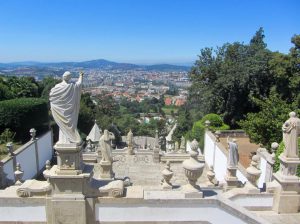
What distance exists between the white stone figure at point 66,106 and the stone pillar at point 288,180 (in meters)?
5.12

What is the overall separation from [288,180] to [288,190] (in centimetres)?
27

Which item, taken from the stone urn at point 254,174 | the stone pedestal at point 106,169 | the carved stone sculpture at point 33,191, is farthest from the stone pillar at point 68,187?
the stone pedestal at point 106,169

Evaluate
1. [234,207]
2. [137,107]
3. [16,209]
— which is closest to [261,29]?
[234,207]

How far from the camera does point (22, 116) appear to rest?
18625mm

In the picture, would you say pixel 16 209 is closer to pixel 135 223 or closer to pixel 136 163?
pixel 135 223

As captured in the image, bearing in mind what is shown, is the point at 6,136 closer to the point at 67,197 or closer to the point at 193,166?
the point at 67,197

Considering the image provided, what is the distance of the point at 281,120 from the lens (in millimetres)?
14781

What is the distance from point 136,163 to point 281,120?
8552mm

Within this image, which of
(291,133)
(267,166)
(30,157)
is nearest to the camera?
(291,133)

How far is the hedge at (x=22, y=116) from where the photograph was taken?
18.2 m

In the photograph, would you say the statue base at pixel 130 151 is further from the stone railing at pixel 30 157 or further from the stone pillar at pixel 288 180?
the stone pillar at pixel 288 180

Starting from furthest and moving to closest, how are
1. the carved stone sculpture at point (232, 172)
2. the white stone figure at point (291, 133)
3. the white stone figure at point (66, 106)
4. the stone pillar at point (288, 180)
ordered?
the carved stone sculpture at point (232, 172)
the stone pillar at point (288, 180)
the white stone figure at point (291, 133)
the white stone figure at point (66, 106)

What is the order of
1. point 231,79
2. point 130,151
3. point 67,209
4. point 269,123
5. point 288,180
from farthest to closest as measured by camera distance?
point 231,79 < point 130,151 < point 269,123 < point 288,180 < point 67,209

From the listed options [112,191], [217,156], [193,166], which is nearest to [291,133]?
[193,166]
